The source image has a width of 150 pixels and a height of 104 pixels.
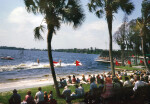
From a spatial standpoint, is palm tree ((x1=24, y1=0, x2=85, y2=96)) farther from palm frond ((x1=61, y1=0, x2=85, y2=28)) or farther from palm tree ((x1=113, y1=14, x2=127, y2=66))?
palm tree ((x1=113, y1=14, x2=127, y2=66))

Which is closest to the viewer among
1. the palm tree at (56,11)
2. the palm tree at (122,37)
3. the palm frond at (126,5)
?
the palm tree at (56,11)

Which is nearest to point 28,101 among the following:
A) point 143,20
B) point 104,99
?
point 104,99

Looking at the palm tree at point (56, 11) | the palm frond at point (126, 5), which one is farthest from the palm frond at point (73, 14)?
the palm frond at point (126, 5)

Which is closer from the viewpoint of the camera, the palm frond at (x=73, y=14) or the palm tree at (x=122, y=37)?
the palm frond at (x=73, y=14)

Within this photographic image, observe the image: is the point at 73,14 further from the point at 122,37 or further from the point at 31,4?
the point at 122,37

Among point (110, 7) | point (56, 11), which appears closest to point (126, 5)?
point (110, 7)

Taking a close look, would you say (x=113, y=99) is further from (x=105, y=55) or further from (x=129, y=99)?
(x=105, y=55)

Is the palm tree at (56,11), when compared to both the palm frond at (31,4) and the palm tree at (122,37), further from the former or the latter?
the palm tree at (122,37)

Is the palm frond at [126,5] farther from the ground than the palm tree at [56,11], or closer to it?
farther from the ground

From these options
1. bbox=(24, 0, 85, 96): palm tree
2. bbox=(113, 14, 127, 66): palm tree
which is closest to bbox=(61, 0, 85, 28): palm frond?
bbox=(24, 0, 85, 96): palm tree

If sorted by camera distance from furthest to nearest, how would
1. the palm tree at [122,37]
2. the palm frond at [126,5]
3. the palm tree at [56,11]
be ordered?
1. the palm tree at [122,37]
2. the palm frond at [126,5]
3. the palm tree at [56,11]

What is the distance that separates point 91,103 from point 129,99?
1931 millimetres

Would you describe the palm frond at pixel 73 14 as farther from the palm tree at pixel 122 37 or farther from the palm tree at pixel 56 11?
the palm tree at pixel 122 37

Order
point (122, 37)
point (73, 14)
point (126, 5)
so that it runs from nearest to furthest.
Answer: point (73, 14), point (126, 5), point (122, 37)
